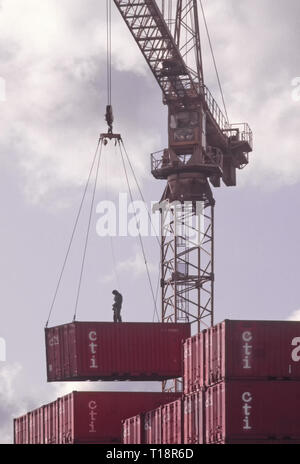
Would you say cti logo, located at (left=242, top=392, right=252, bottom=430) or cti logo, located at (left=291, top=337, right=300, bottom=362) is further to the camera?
cti logo, located at (left=291, top=337, right=300, bottom=362)

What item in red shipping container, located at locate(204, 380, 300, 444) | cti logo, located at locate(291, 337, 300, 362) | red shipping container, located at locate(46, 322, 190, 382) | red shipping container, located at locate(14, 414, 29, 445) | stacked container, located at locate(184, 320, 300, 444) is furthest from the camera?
red shipping container, located at locate(14, 414, 29, 445)

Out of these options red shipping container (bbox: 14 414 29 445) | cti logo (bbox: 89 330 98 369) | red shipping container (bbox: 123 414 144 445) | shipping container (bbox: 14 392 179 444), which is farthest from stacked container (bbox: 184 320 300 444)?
red shipping container (bbox: 14 414 29 445)

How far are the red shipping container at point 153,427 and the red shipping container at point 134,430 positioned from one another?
249 millimetres

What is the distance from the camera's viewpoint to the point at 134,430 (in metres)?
90.4

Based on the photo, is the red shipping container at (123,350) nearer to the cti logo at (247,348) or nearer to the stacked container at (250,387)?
the stacked container at (250,387)

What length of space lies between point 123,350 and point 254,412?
21695mm

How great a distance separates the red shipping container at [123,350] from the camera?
9875 cm

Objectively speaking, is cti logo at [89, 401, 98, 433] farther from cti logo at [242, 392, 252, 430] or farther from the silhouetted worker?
cti logo at [242, 392, 252, 430]

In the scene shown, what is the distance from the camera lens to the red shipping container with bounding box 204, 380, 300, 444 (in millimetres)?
78312

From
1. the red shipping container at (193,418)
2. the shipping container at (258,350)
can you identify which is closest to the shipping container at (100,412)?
the red shipping container at (193,418)

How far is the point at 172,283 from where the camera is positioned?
123 m
